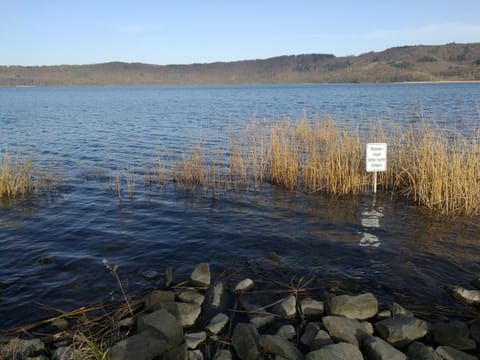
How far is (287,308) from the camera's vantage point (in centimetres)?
479

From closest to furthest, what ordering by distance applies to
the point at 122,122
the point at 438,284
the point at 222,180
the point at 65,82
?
the point at 438,284 → the point at 222,180 → the point at 122,122 → the point at 65,82

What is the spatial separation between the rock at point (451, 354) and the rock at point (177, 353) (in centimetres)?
280

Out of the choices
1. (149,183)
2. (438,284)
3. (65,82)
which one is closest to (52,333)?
(438,284)

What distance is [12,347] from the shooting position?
12.8 ft

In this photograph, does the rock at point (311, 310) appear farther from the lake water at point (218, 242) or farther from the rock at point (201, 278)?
the rock at point (201, 278)

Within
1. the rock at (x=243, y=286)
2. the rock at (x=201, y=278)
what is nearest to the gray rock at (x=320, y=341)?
the rock at (x=243, y=286)

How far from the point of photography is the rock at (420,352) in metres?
3.66

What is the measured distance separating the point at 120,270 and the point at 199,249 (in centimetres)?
165

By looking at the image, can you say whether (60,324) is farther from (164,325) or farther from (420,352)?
(420,352)

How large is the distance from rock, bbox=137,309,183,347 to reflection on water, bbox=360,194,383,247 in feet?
15.1

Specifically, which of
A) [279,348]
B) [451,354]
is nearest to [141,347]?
[279,348]

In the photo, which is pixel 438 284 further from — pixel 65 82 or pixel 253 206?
pixel 65 82

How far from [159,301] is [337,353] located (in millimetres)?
2505

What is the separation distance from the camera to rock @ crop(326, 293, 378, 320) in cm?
455
